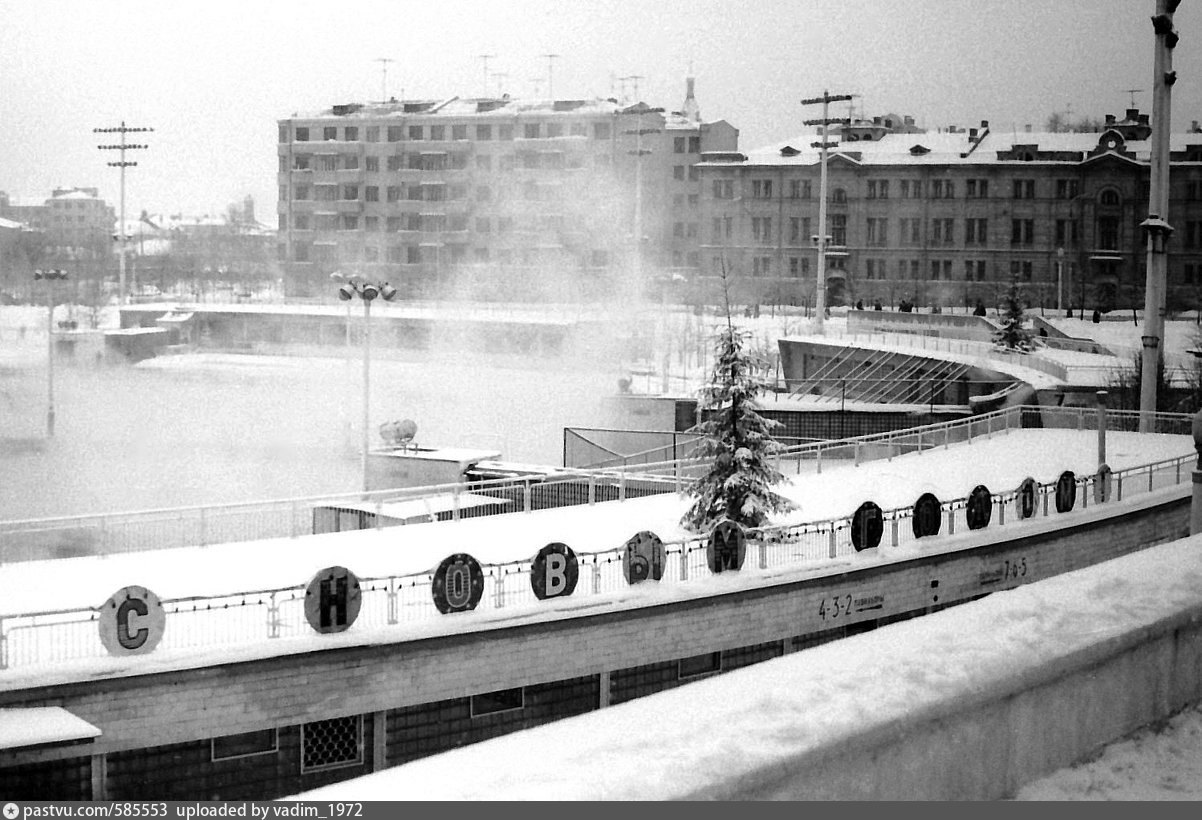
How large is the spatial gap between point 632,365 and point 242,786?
56997mm

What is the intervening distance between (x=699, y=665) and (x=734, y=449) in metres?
3.68

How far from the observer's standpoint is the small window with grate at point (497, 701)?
15.4 meters

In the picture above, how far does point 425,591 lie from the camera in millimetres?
16203

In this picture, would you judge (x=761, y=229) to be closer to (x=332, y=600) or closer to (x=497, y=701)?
(x=497, y=701)

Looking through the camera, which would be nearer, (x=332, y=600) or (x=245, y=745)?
(x=245, y=745)

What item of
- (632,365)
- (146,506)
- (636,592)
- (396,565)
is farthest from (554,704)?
(632,365)

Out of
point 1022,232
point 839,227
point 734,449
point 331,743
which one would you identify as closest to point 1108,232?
point 1022,232

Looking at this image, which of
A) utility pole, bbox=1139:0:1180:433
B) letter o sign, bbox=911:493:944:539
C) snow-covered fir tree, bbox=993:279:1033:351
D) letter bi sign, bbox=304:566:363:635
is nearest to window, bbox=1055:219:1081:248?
snow-covered fir tree, bbox=993:279:1033:351

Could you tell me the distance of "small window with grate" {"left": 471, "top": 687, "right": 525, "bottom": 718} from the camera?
50.6ft

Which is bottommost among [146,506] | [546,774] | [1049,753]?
[146,506]

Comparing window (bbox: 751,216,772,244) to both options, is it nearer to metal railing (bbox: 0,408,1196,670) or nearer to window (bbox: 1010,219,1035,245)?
window (bbox: 1010,219,1035,245)

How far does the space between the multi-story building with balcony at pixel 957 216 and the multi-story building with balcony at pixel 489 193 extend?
31.2 feet
